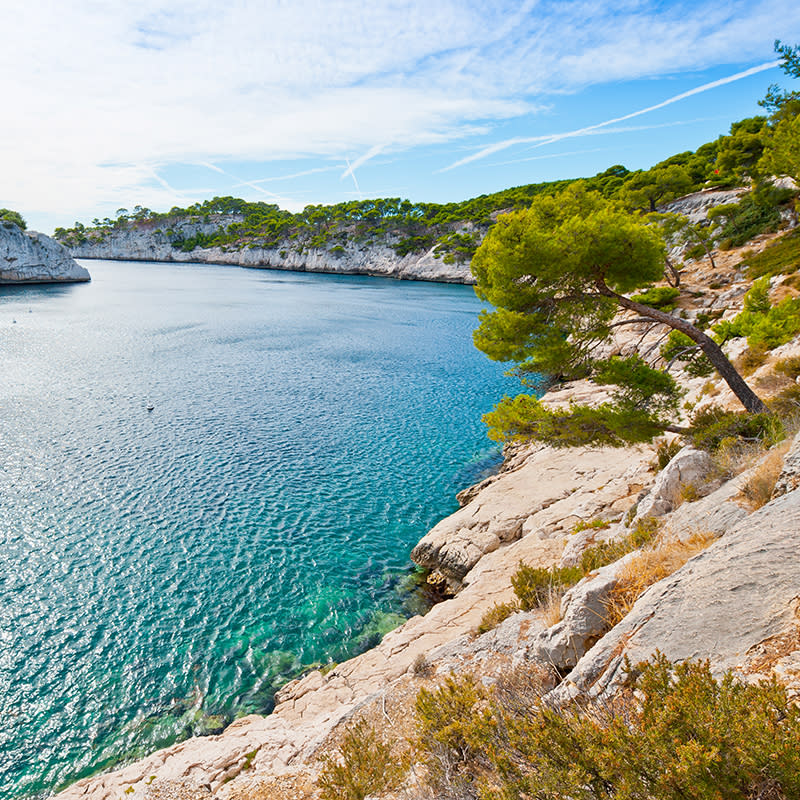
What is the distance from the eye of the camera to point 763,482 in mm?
6816

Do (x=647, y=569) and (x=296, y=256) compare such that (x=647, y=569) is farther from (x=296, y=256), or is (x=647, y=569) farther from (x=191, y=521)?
(x=296, y=256)

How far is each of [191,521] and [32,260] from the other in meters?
98.0

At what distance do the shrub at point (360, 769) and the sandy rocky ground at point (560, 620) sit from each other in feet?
2.40

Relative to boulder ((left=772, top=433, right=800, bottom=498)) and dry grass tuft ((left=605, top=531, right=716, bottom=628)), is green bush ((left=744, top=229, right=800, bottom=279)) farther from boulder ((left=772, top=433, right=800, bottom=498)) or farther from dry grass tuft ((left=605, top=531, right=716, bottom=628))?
dry grass tuft ((left=605, top=531, right=716, bottom=628))

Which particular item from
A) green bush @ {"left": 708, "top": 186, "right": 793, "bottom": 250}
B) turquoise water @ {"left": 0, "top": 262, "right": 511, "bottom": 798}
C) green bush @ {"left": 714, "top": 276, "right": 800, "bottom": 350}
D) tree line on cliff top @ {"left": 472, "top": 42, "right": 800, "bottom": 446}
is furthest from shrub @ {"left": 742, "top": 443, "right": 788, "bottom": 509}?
green bush @ {"left": 708, "top": 186, "right": 793, "bottom": 250}

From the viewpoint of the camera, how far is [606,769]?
3.81 m

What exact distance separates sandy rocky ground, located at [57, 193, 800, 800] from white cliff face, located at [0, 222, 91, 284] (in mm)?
102346

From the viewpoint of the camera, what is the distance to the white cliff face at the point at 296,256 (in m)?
118

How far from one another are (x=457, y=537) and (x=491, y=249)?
378 inches

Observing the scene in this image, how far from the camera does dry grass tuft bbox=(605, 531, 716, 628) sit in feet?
21.2

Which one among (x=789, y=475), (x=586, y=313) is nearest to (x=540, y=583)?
(x=789, y=475)

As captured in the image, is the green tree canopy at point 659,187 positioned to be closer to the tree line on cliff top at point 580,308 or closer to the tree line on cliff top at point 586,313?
the tree line on cliff top at point 586,313

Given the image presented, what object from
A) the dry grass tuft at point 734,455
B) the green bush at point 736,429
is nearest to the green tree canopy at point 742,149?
the green bush at point 736,429

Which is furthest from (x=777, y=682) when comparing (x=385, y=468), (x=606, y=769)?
(x=385, y=468)
